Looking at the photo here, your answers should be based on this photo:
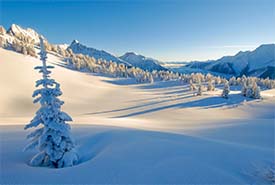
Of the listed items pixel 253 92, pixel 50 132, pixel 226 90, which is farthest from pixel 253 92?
pixel 50 132

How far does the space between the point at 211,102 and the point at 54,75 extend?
142 feet

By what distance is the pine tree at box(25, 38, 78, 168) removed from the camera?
786cm

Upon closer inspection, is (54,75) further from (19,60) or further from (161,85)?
(161,85)

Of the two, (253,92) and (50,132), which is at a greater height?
(50,132)

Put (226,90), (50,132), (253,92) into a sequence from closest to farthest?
(50,132) → (226,90) → (253,92)

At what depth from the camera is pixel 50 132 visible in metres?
7.98

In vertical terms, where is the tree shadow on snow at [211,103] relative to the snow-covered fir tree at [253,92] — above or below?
below

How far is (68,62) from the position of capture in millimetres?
95500

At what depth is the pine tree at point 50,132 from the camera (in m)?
7.86

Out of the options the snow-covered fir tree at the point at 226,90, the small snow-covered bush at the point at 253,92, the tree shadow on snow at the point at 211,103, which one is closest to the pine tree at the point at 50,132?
the tree shadow on snow at the point at 211,103

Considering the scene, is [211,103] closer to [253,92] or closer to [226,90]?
[226,90]

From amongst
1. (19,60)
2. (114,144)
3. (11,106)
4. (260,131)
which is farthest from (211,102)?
(19,60)

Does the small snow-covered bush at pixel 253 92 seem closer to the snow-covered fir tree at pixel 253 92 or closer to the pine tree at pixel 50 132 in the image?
the snow-covered fir tree at pixel 253 92

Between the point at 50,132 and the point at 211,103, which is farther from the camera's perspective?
the point at 211,103
